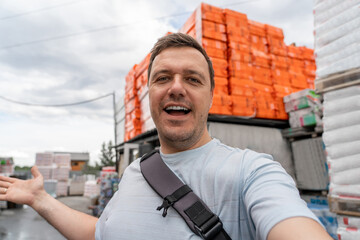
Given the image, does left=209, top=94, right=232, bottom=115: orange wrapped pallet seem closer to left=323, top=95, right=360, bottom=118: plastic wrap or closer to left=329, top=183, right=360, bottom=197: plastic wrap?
left=323, top=95, right=360, bottom=118: plastic wrap

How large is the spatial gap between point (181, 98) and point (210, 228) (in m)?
0.70

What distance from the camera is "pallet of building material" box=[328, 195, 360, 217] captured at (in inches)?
110

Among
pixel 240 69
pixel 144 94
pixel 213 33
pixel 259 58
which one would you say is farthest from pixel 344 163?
pixel 144 94

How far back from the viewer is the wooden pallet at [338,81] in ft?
9.66

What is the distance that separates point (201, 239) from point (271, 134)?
21.2ft

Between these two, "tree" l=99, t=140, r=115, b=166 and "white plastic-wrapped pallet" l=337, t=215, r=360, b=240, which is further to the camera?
"tree" l=99, t=140, r=115, b=166

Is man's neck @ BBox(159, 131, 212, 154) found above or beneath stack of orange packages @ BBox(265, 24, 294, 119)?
beneath

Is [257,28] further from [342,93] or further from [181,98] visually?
[181,98]

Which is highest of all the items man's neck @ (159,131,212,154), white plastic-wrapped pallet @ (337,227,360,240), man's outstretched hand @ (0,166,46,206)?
man's neck @ (159,131,212,154)

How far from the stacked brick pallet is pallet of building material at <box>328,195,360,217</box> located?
11.0 ft

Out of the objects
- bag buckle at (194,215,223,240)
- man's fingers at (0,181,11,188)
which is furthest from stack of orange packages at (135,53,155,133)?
bag buckle at (194,215,223,240)

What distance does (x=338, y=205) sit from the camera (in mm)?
2949

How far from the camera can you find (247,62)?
22.4 ft

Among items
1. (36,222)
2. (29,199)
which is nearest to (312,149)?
(29,199)
